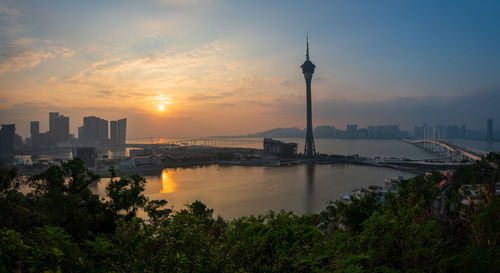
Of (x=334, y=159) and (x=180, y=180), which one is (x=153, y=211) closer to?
(x=180, y=180)

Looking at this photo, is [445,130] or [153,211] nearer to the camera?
[153,211]

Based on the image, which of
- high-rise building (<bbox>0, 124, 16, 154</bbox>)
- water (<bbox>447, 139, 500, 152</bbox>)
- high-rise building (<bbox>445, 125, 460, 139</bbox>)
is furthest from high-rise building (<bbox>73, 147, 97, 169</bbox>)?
high-rise building (<bbox>445, 125, 460, 139</bbox>)

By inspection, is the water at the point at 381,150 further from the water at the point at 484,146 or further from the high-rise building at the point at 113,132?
the high-rise building at the point at 113,132

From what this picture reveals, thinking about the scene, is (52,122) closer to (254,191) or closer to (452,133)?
(254,191)

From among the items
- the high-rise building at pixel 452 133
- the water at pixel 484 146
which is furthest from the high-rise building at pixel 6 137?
the high-rise building at pixel 452 133

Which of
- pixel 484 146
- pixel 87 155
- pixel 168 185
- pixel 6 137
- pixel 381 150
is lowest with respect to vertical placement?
pixel 168 185

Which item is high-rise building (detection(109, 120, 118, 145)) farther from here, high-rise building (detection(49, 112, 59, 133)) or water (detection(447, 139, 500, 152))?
water (detection(447, 139, 500, 152))

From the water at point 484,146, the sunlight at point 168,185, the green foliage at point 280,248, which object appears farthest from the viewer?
the water at point 484,146

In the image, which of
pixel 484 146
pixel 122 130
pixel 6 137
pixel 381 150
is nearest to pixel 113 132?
pixel 122 130

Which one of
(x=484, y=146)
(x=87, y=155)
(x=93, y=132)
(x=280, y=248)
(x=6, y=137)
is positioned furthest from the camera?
(x=93, y=132)

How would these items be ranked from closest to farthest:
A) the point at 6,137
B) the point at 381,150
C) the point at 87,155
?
the point at 6,137 < the point at 87,155 < the point at 381,150

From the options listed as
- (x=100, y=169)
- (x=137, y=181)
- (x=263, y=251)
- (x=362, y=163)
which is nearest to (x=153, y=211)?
(x=137, y=181)
